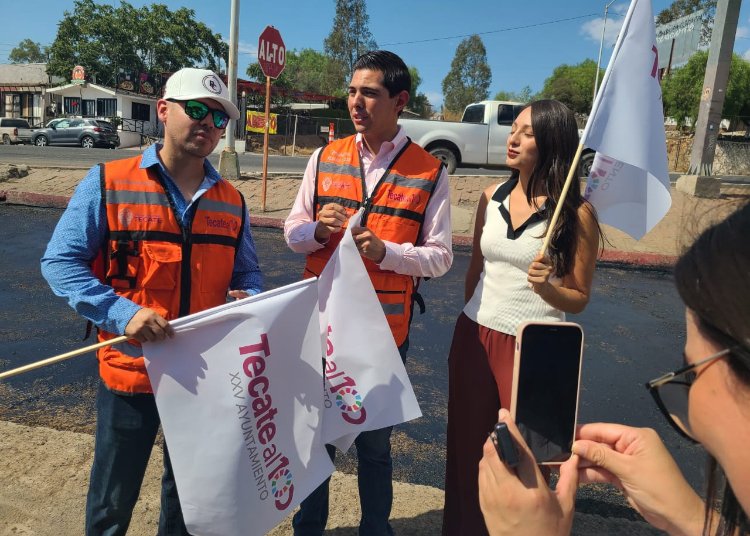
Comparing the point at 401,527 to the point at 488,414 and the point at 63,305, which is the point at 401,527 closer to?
the point at 488,414

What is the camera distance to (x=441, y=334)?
5.61 metres

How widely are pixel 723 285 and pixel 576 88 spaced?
2601 inches

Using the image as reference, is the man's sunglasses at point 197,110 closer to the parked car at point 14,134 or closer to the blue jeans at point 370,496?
the blue jeans at point 370,496

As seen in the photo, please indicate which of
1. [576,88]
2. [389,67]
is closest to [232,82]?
[389,67]

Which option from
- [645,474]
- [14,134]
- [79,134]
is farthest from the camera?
[14,134]

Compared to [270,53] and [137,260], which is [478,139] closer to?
[270,53]

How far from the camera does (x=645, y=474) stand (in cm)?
128

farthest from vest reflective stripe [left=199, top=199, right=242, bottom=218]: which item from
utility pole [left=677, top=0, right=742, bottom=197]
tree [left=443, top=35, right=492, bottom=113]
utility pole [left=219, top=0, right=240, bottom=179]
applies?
tree [left=443, top=35, right=492, bottom=113]

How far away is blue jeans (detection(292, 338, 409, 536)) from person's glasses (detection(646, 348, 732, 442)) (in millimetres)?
1476

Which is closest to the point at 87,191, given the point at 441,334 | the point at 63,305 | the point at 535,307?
the point at 535,307

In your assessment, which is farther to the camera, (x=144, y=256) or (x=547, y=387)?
(x=144, y=256)

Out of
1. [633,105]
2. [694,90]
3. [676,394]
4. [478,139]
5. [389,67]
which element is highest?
[694,90]

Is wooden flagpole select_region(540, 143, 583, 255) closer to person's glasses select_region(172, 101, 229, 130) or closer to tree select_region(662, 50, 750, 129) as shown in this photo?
person's glasses select_region(172, 101, 229, 130)

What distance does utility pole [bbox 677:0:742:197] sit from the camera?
11773 millimetres
